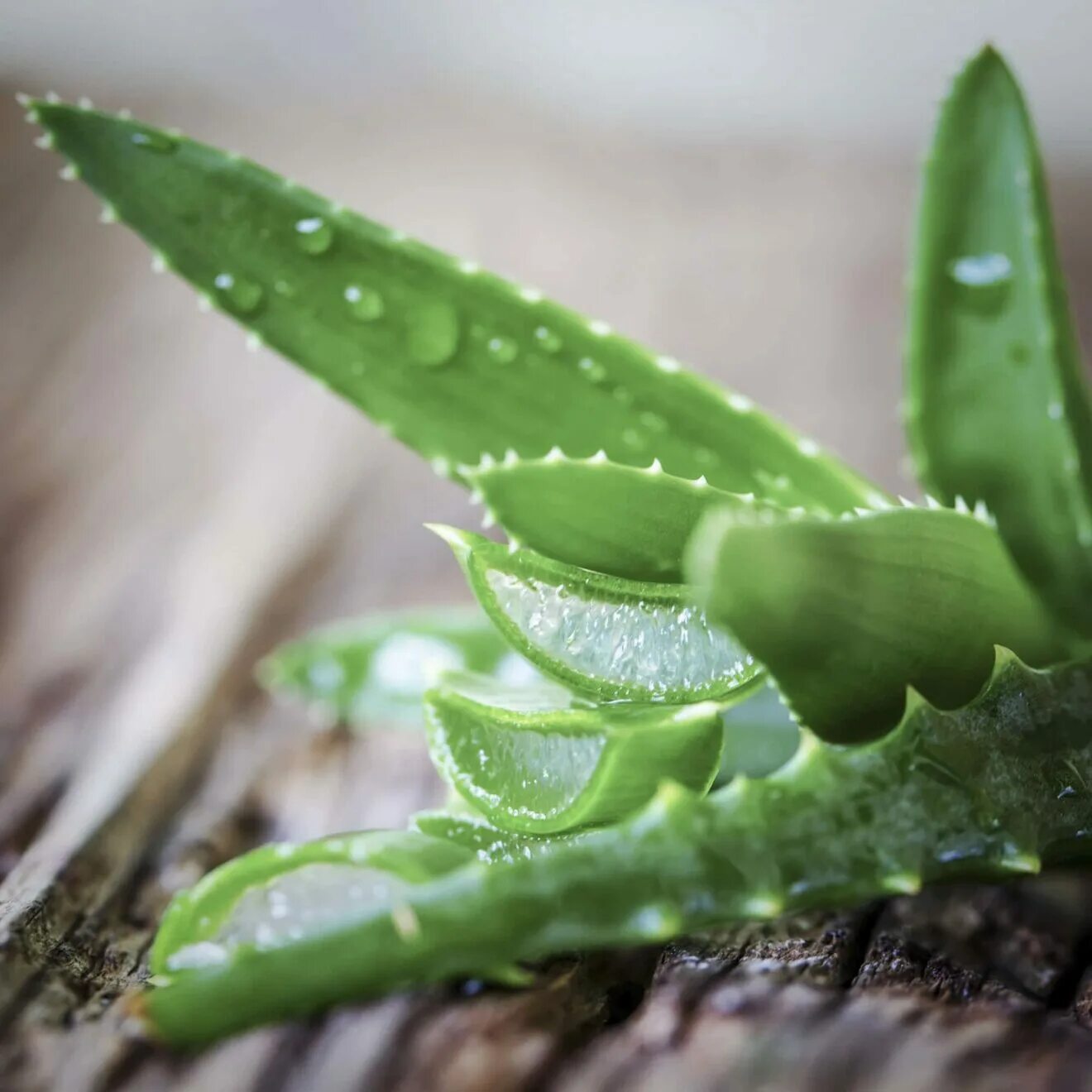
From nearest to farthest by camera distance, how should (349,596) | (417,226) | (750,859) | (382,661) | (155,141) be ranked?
(750,859), (155,141), (382,661), (349,596), (417,226)

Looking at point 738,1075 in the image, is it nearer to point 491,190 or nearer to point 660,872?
point 660,872

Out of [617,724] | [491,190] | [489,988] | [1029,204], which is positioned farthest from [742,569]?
[491,190]

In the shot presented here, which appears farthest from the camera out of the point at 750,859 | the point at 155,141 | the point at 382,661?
the point at 382,661

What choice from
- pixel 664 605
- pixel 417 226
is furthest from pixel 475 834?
pixel 417 226

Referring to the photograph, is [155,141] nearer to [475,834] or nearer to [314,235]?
[314,235]

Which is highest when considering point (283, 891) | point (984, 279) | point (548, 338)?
point (984, 279)

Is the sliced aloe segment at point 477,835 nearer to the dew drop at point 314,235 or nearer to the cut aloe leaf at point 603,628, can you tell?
the cut aloe leaf at point 603,628

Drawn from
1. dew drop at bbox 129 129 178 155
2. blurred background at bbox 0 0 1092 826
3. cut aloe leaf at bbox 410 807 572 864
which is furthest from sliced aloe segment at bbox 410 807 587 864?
blurred background at bbox 0 0 1092 826
